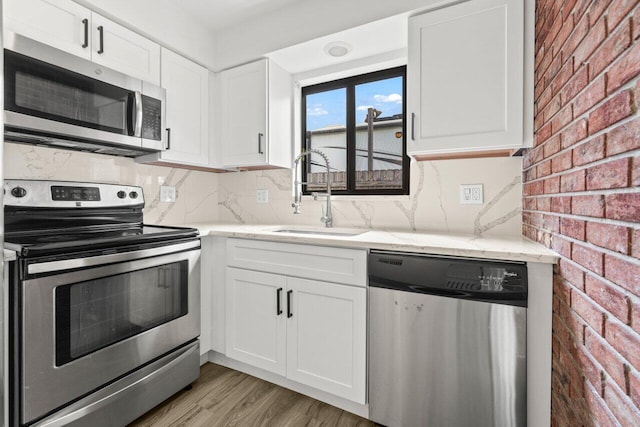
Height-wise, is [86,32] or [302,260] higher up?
[86,32]

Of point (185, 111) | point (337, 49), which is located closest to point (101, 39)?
point (185, 111)

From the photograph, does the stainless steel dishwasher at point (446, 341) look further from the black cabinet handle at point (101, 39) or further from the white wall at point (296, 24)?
the black cabinet handle at point (101, 39)

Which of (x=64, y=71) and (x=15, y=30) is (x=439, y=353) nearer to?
(x=64, y=71)

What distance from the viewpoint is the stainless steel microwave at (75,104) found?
52.1 inches

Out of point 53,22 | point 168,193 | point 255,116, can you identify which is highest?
point 53,22

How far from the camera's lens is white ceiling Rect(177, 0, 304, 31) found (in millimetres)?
2012

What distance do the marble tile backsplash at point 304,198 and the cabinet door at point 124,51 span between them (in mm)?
556

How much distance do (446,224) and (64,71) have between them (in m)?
2.17

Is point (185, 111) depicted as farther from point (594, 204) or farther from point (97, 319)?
point (594, 204)

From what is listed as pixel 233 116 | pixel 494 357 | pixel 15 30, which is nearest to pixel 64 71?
pixel 15 30

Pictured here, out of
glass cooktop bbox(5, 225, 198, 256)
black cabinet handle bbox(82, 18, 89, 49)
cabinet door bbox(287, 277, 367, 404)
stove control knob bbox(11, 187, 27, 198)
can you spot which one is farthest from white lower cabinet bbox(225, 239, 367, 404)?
black cabinet handle bbox(82, 18, 89, 49)

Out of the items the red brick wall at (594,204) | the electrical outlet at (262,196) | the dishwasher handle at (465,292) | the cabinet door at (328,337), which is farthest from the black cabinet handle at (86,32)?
the red brick wall at (594,204)

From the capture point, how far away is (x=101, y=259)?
1.35 metres

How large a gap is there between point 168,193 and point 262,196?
0.70 meters
